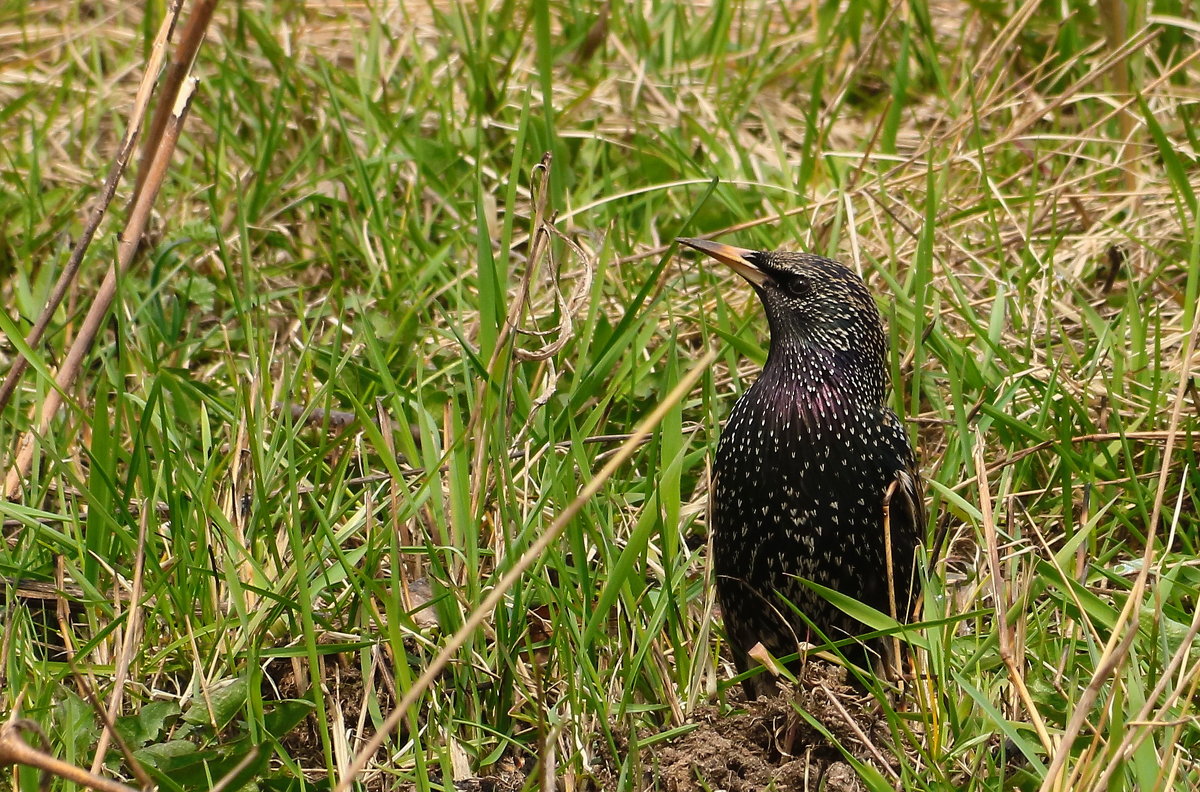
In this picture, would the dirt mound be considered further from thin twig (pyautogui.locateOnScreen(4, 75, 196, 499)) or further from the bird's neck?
thin twig (pyautogui.locateOnScreen(4, 75, 196, 499))

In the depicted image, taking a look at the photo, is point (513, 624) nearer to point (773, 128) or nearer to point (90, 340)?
point (90, 340)

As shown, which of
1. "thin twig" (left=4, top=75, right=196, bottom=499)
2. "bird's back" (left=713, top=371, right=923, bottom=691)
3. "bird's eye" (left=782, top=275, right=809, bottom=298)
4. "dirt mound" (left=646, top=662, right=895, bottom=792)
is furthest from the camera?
"bird's eye" (left=782, top=275, right=809, bottom=298)

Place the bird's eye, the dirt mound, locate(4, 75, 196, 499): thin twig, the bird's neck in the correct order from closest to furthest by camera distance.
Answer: locate(4, 75, 196, 499): thin twig → the dirt mound → the bird's neck → the bird's eye

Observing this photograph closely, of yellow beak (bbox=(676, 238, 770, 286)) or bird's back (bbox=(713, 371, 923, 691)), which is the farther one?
yellow beak (bbox=(676, 238, 770, 286))

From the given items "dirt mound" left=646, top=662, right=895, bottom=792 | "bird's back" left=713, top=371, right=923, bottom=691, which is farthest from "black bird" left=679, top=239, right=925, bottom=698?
"dirt mound" left=646, top=662, right=895, bottom=792

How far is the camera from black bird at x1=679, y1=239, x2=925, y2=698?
3.24 meters

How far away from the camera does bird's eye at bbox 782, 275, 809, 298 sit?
3.50 meters

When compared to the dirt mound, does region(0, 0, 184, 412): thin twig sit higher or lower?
higher

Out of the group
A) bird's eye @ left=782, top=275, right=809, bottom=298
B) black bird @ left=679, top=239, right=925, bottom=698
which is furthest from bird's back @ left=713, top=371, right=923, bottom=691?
bird's eye @ left=782, top=275, right=809, bottom=298

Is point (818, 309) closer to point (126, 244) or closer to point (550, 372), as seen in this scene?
point (550, 372)

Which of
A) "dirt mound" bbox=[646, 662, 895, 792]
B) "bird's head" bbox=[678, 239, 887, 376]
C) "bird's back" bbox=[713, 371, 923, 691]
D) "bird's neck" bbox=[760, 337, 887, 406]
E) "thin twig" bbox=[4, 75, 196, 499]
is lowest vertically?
"dirt mound" bbox=[646, 662, 895, 792]

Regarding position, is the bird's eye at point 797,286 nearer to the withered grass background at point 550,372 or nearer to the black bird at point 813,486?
the black bird at point 813,486

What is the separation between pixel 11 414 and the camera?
12.5ft

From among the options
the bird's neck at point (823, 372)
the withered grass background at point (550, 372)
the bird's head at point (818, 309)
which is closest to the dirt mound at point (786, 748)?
the withered grass background at point (550, 372)
